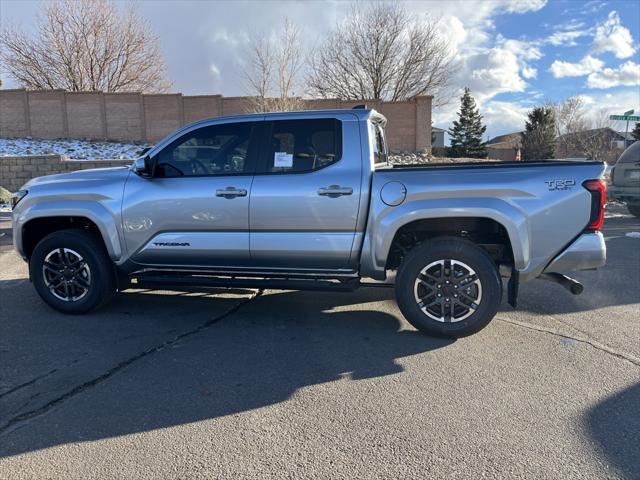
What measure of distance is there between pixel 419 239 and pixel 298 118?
170 cm

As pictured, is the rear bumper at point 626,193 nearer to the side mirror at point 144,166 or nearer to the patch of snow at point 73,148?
the side mirror at point 144,166

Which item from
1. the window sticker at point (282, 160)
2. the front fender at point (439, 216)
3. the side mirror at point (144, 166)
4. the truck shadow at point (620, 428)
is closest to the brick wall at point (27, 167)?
the side mirror at point (144, 166)

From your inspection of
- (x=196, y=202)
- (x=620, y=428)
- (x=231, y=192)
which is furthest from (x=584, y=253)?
(x=196, y=202)

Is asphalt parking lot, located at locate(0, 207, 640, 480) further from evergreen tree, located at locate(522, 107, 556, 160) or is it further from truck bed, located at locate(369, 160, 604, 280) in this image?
evergreen tree, located at locate(522, 107, 556, 160)

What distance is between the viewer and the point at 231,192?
15.8ft

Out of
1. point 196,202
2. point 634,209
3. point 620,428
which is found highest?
point 196,202

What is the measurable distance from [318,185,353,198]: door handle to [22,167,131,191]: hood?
2.11m

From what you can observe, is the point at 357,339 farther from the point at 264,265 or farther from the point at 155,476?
the point at 155,476

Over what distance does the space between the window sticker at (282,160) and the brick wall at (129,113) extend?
24341 millimetres

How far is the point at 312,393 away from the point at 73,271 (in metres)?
3.13

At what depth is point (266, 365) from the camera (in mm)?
4078

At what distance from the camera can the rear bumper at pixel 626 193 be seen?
11.5m

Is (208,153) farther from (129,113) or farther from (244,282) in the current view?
(129,113)

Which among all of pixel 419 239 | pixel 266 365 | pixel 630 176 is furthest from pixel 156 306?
pixel 630 176
